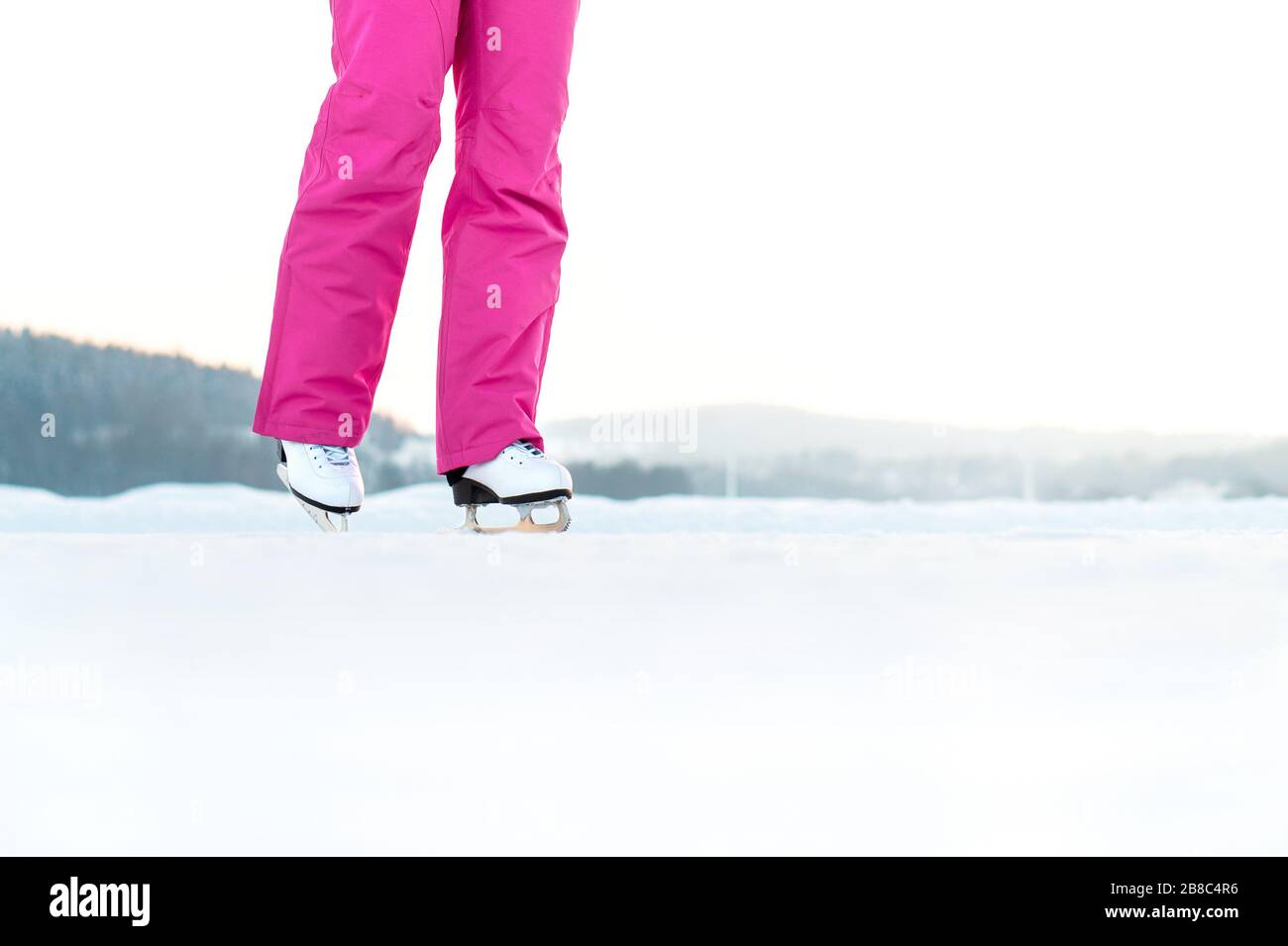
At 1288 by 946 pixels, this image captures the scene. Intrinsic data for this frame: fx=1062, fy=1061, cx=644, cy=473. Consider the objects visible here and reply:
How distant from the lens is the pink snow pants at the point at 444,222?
0.98 meters

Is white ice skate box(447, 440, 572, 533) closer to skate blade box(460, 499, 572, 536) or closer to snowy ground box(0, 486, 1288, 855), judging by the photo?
skate blade box(460, 499, 572, 536)

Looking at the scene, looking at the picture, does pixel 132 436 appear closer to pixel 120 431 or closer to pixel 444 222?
pixel 120 431

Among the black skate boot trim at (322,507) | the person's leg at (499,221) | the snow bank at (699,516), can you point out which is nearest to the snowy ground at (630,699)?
the black skate boot trim at (322,507)

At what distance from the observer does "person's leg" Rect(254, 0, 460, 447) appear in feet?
3.21

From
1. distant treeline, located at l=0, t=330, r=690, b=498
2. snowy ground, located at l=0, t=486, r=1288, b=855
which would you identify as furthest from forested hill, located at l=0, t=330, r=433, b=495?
snowy ground, located at l=0, t=486, r=1288, b=855

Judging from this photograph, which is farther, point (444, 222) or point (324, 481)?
point (444, 222)

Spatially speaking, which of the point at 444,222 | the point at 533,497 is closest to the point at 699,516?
the point at 533,497

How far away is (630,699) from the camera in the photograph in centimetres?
50

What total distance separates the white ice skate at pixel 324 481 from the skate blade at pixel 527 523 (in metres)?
0.11

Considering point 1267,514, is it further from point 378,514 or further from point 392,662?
point 392,662

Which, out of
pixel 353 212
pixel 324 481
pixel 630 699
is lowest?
pixel 630 699

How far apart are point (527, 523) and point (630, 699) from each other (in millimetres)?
518

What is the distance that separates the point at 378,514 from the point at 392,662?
76 cm
